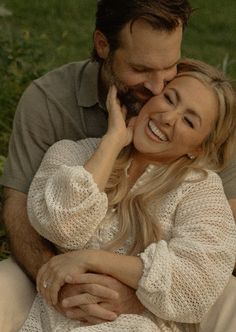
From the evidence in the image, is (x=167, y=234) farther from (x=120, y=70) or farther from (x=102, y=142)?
(x=120, y=70)

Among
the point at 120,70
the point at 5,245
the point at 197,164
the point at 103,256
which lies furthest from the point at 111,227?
the point at 5,245

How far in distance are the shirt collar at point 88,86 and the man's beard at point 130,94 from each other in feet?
0.48

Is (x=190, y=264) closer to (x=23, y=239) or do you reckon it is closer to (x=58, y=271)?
(x=58, y=271)

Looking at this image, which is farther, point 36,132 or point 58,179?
point 36,132

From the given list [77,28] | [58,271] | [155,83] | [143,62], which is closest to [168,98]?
[155,83]

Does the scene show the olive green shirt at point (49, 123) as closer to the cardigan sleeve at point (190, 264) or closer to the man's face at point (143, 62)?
the man's face at point (143, 62)

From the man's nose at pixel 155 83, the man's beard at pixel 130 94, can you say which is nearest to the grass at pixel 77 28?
the man's beard at pixel 130 94

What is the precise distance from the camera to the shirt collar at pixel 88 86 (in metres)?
4.46

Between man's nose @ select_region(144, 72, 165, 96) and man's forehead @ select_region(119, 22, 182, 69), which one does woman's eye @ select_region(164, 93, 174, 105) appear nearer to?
man's nose @ select_region(144, 72, 165, 96)

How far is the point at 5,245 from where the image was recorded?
5531 mm

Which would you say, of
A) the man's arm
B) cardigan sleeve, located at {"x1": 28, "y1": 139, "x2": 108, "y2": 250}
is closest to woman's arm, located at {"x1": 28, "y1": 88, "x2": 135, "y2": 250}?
cardigan sleeve, located at {"x1": 28, "y1": 139, "x2": 108, "y2": 250}

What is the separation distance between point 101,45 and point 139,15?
300 mm

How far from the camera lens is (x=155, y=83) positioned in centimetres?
414

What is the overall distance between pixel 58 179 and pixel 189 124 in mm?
597
